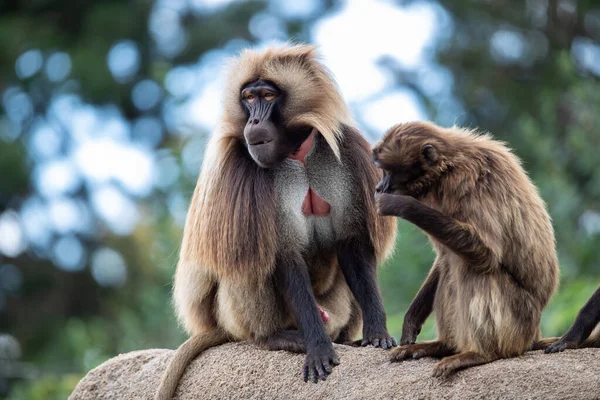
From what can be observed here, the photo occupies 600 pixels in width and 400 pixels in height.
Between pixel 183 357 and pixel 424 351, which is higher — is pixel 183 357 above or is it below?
below

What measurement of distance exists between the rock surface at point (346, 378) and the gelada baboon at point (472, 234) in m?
0.13

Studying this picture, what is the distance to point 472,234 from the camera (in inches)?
221

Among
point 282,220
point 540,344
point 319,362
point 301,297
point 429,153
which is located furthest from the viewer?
point 282,220

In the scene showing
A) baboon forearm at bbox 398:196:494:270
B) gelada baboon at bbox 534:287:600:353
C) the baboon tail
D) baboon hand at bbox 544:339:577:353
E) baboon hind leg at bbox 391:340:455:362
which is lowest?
the baboon tail

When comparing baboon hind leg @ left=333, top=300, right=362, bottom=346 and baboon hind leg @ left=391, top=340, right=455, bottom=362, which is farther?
baboon hind leg @ left=333, top=300, right=362, bottom=346

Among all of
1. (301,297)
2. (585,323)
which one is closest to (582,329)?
(585,323)

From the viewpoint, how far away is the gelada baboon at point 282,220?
6.52 m

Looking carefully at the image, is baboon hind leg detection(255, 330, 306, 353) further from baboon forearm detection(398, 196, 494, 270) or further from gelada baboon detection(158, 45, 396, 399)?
baboon forearm detection(398, 196, 494, 270)

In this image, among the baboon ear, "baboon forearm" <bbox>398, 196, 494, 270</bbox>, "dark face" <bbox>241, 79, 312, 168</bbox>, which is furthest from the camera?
"dark face" <bbox>241, 79, 312, 168</bbox>

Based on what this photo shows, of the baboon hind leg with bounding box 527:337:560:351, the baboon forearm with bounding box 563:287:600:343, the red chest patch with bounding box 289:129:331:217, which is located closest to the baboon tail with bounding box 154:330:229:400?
the red chest patch with bounding box 289:129:331:217

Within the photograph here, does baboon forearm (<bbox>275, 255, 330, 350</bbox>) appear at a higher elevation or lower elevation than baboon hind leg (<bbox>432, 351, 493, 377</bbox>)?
higher

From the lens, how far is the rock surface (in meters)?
5.45

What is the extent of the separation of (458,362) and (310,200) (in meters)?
1.72

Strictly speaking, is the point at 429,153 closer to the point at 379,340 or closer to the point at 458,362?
the point at 458,362
